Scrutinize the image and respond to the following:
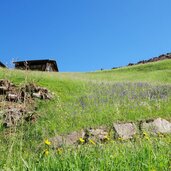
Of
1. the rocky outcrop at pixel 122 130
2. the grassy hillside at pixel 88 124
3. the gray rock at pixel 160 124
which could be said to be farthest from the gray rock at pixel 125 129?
the grassy hillside at pixel 88 124

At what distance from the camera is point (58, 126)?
1783 cm

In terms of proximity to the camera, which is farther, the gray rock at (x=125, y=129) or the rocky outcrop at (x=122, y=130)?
the gray rock at (x=125, y=129)

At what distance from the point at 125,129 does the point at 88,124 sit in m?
2.72

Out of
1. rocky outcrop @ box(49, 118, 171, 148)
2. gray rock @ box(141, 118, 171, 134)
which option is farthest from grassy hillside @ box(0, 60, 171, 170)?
gray rock @ box(141, 118, 171, 134)

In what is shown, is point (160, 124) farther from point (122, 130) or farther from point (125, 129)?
point (122, 130)

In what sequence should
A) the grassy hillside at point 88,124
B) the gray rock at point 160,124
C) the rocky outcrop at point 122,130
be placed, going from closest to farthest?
the grassy hillside at point 88,124
the rocky outcrop at point 122,130
the gray rock at point 160,124

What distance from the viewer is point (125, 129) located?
15.1 m

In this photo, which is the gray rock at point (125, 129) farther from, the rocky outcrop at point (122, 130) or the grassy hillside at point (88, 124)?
the grassy hillside at point (88, 124)

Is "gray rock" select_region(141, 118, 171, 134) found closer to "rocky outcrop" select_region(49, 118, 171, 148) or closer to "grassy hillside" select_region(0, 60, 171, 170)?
"rocky outcrop" select_region(49, 118, 171, 148)

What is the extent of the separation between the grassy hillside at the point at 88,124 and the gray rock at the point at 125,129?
916mm

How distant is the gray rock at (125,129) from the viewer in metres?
14.6

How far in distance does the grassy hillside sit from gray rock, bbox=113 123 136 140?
3.01 ft

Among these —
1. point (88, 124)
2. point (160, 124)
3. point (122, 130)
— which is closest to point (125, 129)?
point (122, 130)

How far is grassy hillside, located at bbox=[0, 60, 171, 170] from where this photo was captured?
20.8ft
